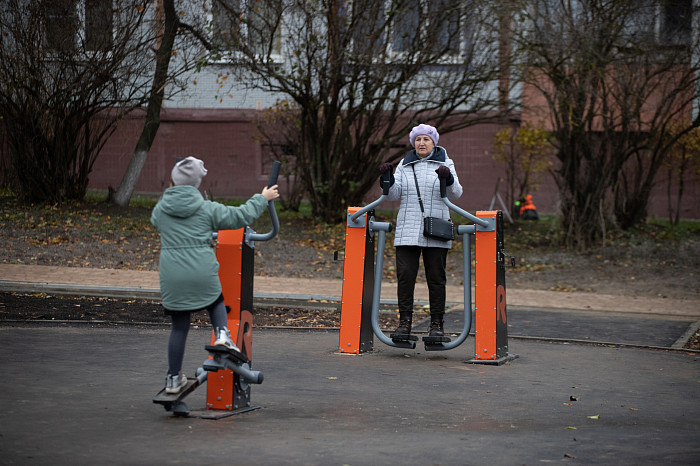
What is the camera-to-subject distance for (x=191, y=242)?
545 cm

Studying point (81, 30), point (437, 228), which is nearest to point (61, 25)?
point (81, 30)

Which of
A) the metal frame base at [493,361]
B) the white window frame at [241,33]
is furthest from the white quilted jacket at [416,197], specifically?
the white window frame at [241,33]

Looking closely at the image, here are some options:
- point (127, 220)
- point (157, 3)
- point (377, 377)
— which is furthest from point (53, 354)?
point (157, 3)

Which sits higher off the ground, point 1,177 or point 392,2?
point 392,2

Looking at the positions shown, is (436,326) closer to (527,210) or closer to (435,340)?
(435,340)

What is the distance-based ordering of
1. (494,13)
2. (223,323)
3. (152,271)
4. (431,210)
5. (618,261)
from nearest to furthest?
(223,323) → (431,210) → (152,271) → (618,261) → (494,13)

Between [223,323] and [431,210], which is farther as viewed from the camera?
[431,210]

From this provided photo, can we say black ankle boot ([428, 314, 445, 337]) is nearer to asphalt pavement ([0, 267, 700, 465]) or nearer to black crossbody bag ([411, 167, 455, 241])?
asphalt pavement ([0, 267, 700, 465])

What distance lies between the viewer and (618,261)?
15.9 metres

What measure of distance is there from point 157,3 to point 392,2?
15.7 ft

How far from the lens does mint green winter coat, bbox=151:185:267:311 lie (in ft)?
17.7

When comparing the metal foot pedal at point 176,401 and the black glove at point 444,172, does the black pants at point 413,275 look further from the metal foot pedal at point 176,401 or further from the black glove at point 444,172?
the metal foot pedal at point 176,401

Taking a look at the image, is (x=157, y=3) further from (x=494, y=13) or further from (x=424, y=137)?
(x=424, y=137)

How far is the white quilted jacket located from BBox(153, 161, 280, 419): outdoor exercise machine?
2229 millimetres
